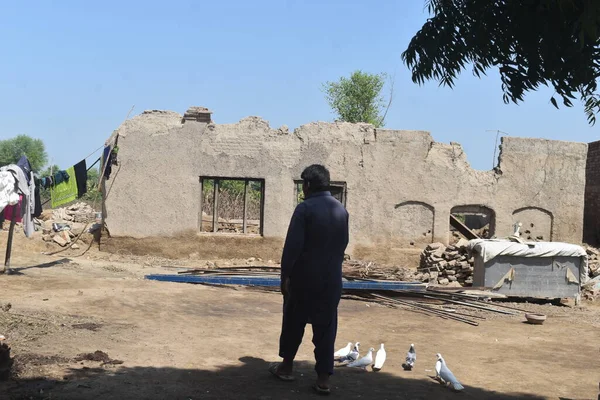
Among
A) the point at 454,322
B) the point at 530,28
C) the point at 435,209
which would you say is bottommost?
the point at 454,322

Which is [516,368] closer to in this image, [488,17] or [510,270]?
[488,17]

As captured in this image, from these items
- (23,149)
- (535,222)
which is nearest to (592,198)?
(535,222)

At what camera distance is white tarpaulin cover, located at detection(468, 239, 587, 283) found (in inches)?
447

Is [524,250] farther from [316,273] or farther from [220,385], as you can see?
[220,385]

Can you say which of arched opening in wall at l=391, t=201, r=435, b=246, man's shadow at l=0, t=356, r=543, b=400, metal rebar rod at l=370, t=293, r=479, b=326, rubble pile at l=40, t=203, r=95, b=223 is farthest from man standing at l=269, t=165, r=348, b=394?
rubble pile at l=40, t=203, r=95, b=223

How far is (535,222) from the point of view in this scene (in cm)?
1578

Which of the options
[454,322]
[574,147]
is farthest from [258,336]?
[574,147]

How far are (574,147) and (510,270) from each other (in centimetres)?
604

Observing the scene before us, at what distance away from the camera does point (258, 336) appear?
740 centimetres

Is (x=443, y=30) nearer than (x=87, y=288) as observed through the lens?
Yes

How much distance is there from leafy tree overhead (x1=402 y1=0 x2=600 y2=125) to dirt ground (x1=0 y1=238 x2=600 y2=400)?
259cm

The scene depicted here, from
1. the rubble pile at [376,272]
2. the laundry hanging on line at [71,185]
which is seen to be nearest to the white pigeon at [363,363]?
the rubble pile at [376,272]

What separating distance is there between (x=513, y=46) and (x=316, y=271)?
2.17 metres

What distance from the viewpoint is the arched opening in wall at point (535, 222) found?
1570cm
